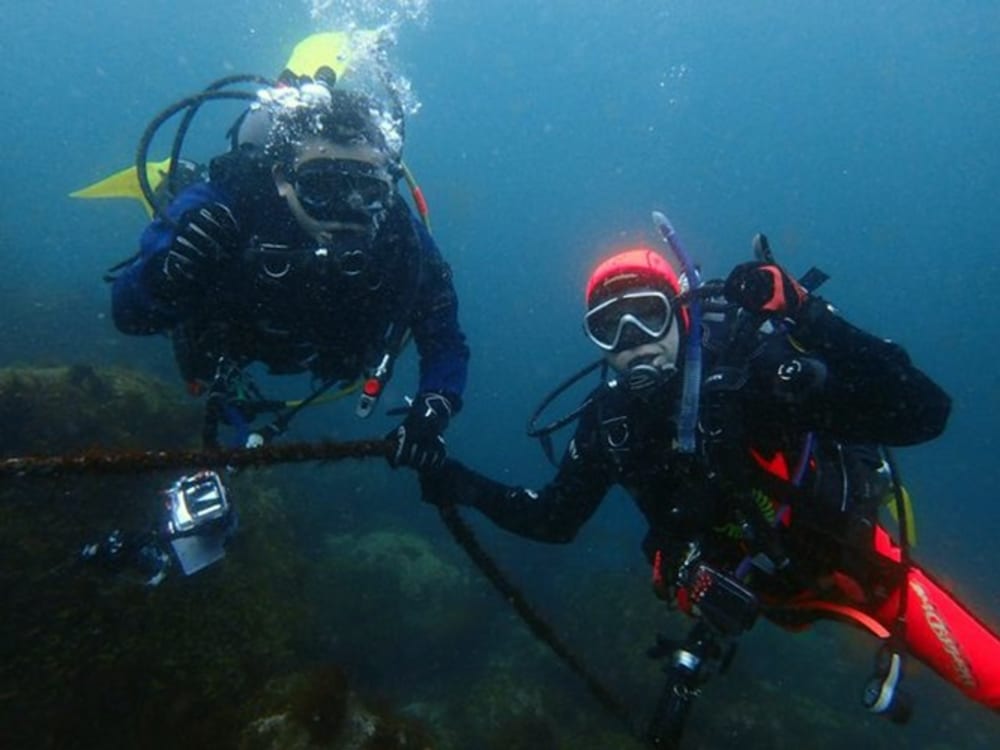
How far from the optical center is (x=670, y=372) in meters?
3.60

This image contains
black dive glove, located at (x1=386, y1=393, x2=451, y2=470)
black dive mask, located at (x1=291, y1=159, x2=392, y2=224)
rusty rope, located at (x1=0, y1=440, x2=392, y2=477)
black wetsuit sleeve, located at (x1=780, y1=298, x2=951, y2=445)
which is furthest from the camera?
black dive mask, located at (x1=291, y1=159, x2=392, y2=224)

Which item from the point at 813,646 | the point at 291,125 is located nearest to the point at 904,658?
the point at 291,125

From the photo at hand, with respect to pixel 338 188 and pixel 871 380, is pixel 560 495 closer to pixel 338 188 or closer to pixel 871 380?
pixel 871 380

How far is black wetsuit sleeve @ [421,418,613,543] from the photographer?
432cm

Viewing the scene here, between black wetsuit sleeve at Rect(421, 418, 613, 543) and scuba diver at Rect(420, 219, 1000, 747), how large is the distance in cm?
20

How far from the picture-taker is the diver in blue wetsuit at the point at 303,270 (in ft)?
13.2

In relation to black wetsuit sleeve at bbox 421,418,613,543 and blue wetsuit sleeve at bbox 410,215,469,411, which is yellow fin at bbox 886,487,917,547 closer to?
black wetsuit sleeve at bbox 421,418,613,543

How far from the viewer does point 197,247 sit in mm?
3836

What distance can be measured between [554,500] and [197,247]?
2703mm

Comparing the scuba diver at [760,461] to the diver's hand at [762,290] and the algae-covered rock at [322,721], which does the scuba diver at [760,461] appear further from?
the algae-covered rock at [322,721]

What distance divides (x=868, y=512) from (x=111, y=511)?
601 cm

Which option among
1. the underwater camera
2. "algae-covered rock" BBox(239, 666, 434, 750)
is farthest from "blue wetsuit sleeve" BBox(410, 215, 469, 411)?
"algae-covered rock" BBox(239, 666, 434, 750)

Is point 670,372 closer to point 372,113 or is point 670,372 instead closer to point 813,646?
point 372,113

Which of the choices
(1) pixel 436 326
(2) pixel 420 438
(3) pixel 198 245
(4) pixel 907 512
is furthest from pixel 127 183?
(4) pixel 907 512
